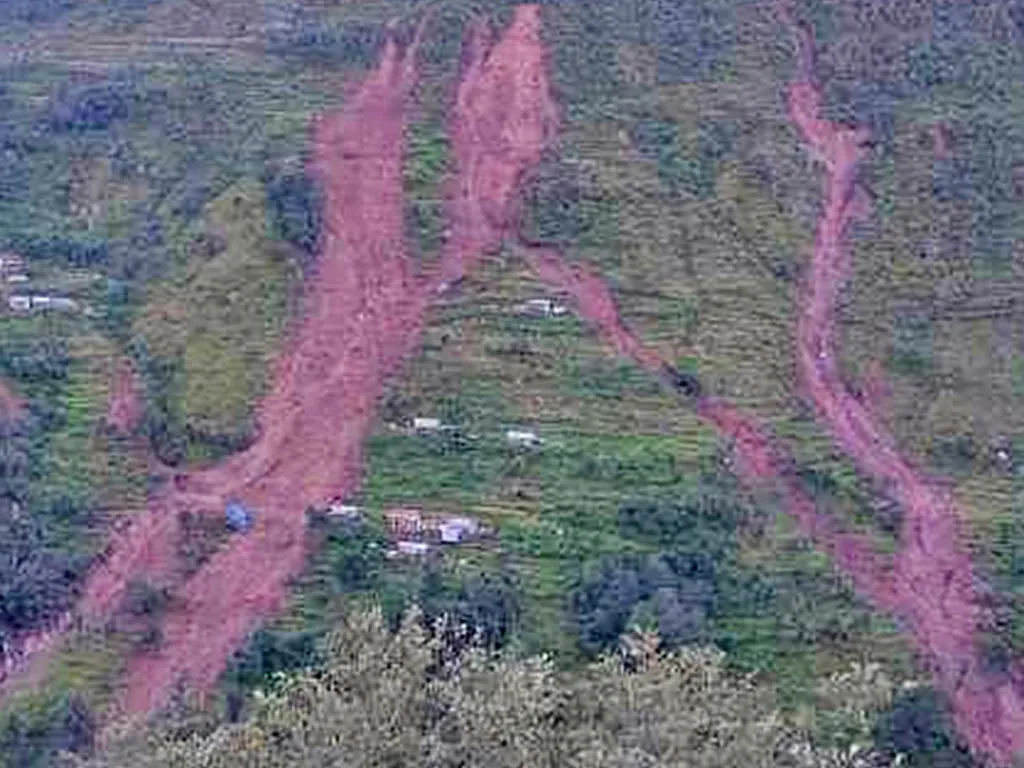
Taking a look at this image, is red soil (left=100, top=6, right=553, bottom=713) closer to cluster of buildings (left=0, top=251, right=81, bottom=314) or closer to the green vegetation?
the green vegetation

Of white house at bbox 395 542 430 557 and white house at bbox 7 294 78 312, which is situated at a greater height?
Result: white house at bbox 7 294 78 312

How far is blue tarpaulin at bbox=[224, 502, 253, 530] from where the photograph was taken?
33188 millimetres

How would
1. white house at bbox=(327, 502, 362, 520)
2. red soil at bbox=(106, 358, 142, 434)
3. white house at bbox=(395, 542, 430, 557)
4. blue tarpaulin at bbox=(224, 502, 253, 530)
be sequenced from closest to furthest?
1. white house at bbox=(395, 542, 430, 557)
2. white house at bbox=(327, 502, 362, 520)
3. blue tarpaulin at bbox=(224, 502, 253, 530)
4. red soil at bbox=(106, 358, 142, 434)

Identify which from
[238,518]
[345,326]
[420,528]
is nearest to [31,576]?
[238,518]

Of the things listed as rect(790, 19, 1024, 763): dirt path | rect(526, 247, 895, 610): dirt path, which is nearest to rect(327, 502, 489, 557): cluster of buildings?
rect(526, 247, 895, 610): dirt path

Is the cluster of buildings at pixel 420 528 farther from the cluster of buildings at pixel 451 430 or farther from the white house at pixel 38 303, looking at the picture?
the white house at pixel 38 303

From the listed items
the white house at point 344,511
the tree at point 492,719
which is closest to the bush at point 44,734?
the white house at point 344,511

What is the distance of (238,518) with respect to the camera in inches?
1308

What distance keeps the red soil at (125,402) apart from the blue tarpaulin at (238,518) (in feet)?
10.8

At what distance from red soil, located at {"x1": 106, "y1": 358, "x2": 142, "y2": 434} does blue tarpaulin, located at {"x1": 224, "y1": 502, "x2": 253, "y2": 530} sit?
330 centimetres

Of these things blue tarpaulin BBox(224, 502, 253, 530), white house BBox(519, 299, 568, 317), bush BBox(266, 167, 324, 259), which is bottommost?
blue tarpaulin BBox(224, 502, 253, 530)

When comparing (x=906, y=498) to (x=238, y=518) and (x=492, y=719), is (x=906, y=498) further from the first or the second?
(x=492, y=719)

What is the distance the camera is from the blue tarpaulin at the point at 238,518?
3319 centimetres

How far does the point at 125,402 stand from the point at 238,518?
425cm
